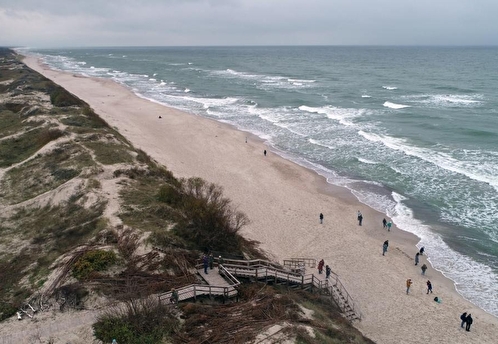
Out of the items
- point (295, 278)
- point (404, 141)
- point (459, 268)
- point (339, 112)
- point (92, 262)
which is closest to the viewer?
point (92, 262)

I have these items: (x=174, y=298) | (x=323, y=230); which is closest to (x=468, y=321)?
(x=323, y=230)

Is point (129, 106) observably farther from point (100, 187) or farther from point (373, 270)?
point (373, 270)

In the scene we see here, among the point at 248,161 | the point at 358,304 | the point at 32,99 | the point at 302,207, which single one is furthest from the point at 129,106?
the point at 358,304

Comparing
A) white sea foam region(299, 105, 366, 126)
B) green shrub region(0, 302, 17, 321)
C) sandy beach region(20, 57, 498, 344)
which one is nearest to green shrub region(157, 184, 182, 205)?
sandy beach region(20, 57, 498, 344)

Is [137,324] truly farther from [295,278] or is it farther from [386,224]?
[386,224]

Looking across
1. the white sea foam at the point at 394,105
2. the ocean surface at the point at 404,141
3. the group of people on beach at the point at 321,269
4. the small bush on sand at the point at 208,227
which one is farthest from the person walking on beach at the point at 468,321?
the white sea foam at the point at 394,105

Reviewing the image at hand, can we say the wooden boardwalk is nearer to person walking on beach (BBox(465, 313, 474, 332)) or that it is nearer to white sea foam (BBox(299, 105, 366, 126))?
person walking on beach (BBox(465, 313, 474, 332))

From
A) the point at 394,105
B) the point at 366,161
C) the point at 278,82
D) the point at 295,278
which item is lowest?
the point at 295,278
